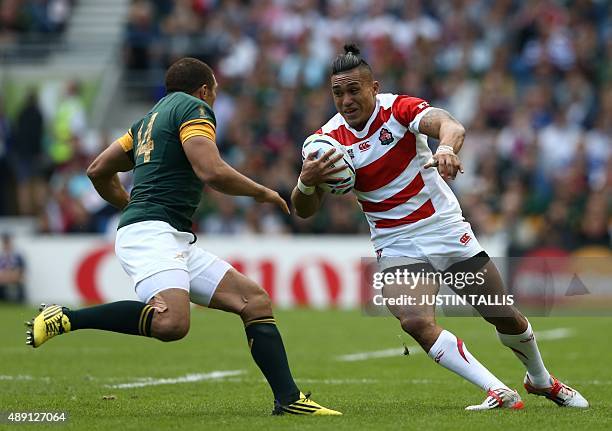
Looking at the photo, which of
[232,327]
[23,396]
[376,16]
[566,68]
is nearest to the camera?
[23,396]

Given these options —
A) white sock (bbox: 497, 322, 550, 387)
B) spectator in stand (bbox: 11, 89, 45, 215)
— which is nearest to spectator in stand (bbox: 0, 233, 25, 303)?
spectator in stand (bbox: 11, 89, 45, 215)

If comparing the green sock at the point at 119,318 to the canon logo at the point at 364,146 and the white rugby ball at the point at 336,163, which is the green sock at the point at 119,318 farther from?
the canon logo at the point at 364,146

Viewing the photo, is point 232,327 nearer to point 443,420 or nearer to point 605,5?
point 443,420

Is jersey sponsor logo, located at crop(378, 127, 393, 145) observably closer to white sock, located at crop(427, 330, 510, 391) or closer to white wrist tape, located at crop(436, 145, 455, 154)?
white wrist tape, located at crop(436, 145, 455, 154)

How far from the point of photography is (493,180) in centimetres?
2062

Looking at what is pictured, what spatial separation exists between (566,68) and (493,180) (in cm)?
330

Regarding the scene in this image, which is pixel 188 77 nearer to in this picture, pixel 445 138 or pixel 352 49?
pixel 352 49

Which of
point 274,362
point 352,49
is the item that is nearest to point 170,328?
point 274,362

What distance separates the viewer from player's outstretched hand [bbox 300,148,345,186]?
7.94 m

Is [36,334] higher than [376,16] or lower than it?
lower

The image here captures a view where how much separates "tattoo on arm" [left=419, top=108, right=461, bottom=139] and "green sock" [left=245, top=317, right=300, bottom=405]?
169 centimetres

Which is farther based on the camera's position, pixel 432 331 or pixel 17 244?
pixel 17 244

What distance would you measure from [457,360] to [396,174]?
1323 mm

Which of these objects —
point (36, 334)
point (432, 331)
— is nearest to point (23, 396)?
point (36, 334)
